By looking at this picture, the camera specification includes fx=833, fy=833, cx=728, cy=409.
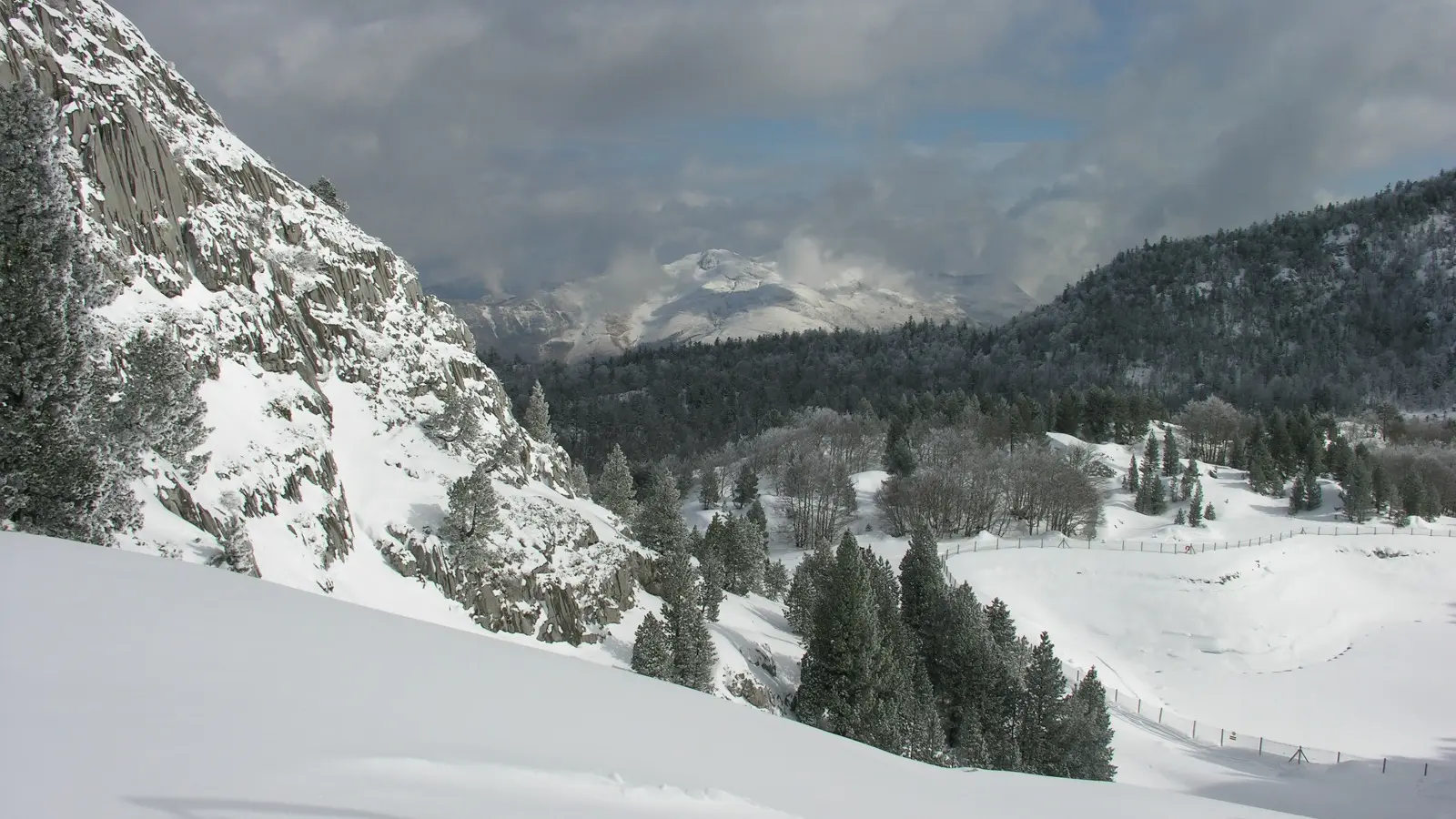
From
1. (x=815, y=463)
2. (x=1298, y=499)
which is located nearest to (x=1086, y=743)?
(x=815, y=463)

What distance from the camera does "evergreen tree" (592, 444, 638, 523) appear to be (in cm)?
6116

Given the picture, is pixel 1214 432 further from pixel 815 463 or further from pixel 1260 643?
pixel 1260 643

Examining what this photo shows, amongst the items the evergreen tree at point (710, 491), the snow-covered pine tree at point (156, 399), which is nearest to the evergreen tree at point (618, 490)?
the evergreen tree at point (710, 491)

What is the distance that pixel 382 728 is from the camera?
21.9 feet

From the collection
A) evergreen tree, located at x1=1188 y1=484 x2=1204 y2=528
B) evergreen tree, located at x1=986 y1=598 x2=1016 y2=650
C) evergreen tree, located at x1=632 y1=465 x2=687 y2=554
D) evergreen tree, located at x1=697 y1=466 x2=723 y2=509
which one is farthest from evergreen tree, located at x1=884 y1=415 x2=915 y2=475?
evergreen tree, located at x1=986 y1=598 x2=1016 y2=650

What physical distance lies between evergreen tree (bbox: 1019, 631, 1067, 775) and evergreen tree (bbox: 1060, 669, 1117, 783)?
0.61m

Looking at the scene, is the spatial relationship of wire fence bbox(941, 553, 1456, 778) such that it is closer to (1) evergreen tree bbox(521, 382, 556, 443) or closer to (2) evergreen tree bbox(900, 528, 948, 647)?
(2) evergreen tree bbox(900, 528, 948, 647)

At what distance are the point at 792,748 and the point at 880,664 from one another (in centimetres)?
3087

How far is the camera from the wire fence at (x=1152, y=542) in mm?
70000

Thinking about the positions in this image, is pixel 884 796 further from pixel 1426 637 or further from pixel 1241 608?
pixel 1426 637

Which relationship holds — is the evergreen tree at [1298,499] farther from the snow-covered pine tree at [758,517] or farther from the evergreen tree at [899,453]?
the snow-covered pine tree at [758,517]

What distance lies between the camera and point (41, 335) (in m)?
15.4

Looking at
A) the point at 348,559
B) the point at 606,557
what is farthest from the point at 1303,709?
the point at 348,559

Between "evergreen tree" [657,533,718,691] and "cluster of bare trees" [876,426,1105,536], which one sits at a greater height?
"cluster of bare trees" [876,426,1105,536]
